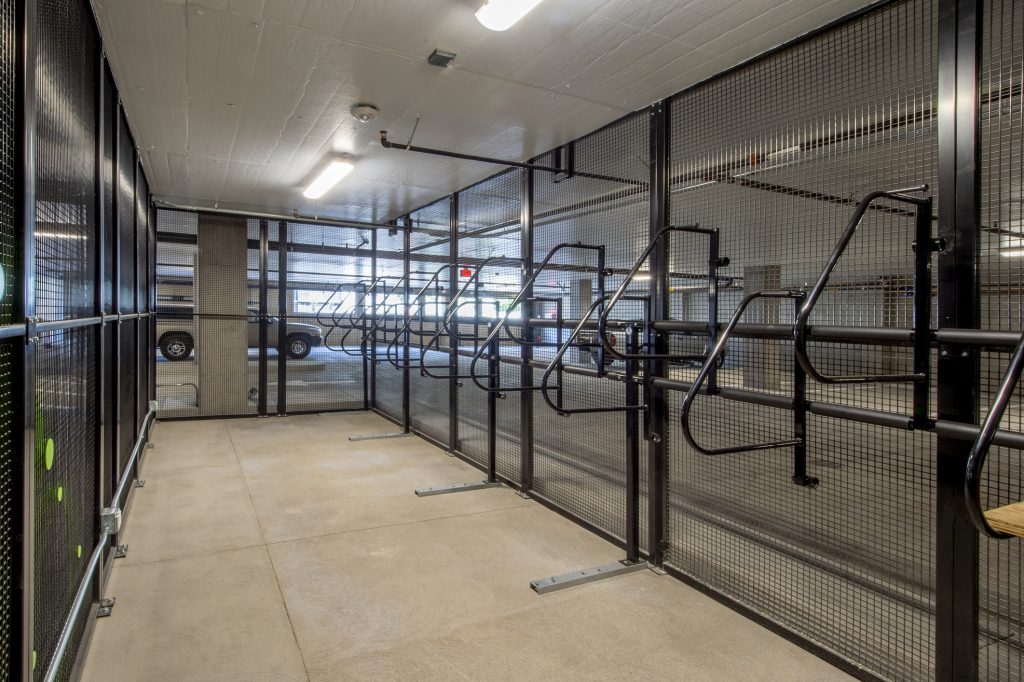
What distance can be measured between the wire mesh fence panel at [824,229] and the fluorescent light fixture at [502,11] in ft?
3.78

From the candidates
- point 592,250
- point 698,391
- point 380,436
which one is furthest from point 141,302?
point 698,391

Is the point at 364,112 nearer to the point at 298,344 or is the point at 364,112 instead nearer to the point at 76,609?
the point at 76,609

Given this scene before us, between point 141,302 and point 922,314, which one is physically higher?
point 141,302

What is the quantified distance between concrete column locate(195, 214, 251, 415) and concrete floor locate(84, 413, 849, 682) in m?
3.10

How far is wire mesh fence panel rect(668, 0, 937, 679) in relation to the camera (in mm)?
2117

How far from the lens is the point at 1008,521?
46.1 inches

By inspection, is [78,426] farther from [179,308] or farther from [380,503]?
[179,308]

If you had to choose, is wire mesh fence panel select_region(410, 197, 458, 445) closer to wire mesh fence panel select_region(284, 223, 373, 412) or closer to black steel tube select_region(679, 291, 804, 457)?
wire mesh fence panel select_region(284, 223, 373, 412)

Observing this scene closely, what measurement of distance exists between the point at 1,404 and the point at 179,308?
6470 mm

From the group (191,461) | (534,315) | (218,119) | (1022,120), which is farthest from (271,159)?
(1022,120)

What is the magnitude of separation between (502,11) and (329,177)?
3027mm

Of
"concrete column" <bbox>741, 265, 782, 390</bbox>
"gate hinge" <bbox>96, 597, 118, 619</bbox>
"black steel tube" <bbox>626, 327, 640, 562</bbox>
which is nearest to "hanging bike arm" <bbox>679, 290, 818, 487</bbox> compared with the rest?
"concrete column" <bbox>741, 265, 782, 390</bbox>

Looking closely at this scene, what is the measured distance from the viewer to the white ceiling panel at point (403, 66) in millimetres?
2332

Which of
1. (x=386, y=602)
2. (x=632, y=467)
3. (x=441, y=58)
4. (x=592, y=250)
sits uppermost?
A: (x=441, y=58)
